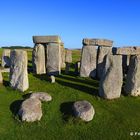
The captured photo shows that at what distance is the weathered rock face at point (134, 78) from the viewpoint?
23109 mm

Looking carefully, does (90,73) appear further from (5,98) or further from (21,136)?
(21,136)

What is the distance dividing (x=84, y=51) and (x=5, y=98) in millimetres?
8576

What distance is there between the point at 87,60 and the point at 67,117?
9.45m

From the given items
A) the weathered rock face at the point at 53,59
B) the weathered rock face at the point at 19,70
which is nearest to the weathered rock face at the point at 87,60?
the weathered rock face at the point at 53,59

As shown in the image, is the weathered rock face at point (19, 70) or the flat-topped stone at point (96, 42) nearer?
the weathered rock face at point (19, 70)

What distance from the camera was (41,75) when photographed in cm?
2833

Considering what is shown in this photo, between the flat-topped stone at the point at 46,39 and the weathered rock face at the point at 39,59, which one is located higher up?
the flat-topped stone at the point at 46,39

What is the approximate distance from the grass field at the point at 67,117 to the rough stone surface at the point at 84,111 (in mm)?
306

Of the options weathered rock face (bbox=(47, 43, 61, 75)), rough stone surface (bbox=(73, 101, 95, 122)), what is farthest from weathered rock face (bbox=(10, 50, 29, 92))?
weathered rock face (bbox=(47, 43, 61, 75))

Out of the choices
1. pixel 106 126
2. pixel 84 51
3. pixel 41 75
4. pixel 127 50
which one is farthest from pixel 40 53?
pixel 106 126

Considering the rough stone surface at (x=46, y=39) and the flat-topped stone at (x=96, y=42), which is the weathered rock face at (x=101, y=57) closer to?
the flat-topped stone at (x=96, y=42)

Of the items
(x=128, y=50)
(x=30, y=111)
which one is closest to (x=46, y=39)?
(x=128, y=50)

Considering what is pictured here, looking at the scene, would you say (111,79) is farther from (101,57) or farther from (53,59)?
(53,59)

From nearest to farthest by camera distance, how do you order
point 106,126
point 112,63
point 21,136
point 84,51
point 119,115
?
point 21,136
point 106,126
point 119,115
point 112,63
point 84,51
